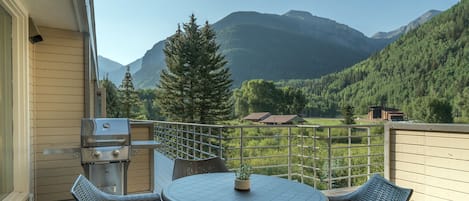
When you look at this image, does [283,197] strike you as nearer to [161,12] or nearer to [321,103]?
[321,103]

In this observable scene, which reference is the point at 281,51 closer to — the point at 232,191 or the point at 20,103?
the point at 20,103

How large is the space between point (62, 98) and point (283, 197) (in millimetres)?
2887

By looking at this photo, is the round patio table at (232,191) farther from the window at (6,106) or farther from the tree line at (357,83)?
the tree line at (357,83)

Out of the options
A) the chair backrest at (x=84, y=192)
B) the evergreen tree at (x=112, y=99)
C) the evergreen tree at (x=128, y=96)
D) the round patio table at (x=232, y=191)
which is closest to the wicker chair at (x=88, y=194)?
the chair backrest at (x=84, y=192)

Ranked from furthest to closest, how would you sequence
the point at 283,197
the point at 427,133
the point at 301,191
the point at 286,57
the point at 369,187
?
the point at 286,57 < the point at 427,133 < the point at 369,187 < the point at 301,191 < the point at 283,197

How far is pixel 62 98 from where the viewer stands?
342 cm

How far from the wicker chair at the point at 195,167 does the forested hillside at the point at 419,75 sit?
10379mm

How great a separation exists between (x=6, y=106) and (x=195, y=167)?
1.44 m

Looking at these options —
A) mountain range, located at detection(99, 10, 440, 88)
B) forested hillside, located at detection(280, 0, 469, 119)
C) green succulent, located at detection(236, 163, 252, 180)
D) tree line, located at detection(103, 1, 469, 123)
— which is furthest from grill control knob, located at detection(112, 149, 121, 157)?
mountain range, located at detection(99, 10, 440, 88)

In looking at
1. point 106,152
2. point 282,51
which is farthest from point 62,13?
point 282,51

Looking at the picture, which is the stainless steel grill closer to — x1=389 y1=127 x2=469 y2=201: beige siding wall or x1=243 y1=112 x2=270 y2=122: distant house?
x1=389 y1=127 x2=469 y2=201: beige siding wall

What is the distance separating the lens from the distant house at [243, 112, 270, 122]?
2278 cm

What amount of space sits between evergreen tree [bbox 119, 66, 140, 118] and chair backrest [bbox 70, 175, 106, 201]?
21124 mm

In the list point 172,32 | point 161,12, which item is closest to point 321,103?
point 172,32
